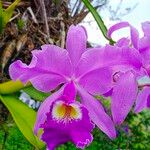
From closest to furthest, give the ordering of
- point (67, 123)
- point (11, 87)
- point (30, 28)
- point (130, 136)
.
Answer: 1. point (67, 123)
2. point (11, 87)
3. point (30, 28)
4. point (130, 136)

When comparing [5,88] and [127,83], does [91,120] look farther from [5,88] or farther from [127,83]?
[5,88]

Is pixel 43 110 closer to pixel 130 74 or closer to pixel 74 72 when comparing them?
→ pixel 74 72

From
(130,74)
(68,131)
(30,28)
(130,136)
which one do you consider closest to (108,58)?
(130,74)

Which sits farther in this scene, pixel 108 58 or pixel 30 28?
pixel 30 28

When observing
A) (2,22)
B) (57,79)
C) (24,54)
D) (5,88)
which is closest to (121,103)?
(57,79)

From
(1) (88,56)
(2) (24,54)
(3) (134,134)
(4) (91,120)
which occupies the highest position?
(1) (88,56)

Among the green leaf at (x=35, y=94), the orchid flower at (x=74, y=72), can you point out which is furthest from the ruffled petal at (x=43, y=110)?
the green leaf at (x=35, y=94)
